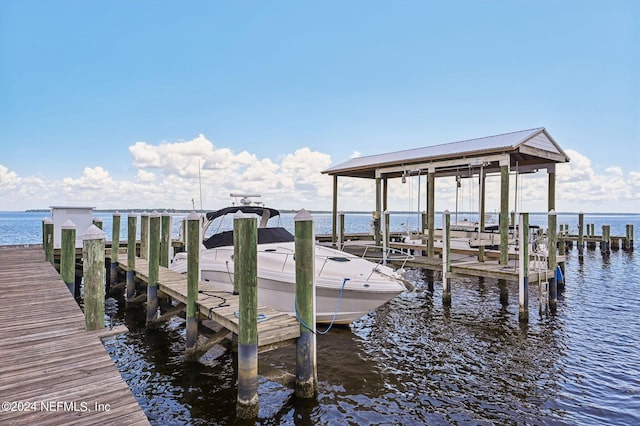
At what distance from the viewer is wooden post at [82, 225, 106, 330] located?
13.7 feet

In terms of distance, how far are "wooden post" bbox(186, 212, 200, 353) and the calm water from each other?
527 millimetres

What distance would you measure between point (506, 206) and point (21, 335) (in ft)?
33.8

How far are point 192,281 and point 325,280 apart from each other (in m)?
2.42

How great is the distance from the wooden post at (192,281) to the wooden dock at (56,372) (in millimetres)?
1579

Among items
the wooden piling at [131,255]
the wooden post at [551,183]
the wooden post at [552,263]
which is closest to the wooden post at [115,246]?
the wooden piling at [131,255]

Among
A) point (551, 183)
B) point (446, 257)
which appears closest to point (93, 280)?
point (446, 257)

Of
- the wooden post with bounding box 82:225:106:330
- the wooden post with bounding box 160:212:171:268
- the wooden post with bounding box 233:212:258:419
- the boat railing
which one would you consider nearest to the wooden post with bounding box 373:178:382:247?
the boat railing

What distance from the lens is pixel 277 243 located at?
886 centimetres

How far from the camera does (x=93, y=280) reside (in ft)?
14.1

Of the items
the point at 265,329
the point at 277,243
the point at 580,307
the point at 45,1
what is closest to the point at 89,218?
the point at 45,1

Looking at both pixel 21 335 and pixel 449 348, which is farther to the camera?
pixel 449 348

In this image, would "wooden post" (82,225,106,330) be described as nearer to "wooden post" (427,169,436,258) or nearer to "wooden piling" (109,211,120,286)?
"wooden piling" (109,211,120,286)

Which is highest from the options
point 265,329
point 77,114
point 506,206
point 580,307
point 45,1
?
point 45,1

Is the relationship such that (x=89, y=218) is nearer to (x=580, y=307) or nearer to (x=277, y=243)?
(x=277, y=243)
